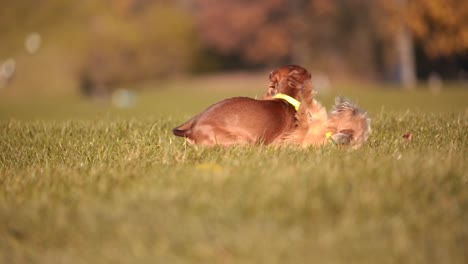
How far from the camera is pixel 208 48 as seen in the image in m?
54.6

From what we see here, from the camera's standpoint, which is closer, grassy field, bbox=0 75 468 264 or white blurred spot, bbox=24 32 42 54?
grassy field, bbox=0 75 468 264

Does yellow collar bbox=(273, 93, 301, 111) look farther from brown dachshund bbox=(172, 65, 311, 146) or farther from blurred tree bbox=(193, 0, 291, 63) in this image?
blurred tree bbox=(193, 0, 291, 63)

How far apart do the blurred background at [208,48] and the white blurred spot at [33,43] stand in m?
0.08

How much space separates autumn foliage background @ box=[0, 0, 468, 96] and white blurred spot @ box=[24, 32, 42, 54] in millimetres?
309

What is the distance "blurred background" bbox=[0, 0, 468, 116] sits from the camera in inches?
1935

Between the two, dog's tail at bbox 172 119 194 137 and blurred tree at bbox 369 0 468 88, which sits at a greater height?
blurred tree at bbox 369 0 468 88

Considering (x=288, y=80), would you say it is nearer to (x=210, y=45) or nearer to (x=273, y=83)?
(x=273, y=83)

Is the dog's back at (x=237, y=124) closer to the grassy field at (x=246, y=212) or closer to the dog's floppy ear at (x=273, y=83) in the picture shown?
the dog's floppy ear at (x=273, y=83)

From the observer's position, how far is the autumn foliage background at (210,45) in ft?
162

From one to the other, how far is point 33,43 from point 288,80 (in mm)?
47604

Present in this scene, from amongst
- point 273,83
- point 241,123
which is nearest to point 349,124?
point 273,83

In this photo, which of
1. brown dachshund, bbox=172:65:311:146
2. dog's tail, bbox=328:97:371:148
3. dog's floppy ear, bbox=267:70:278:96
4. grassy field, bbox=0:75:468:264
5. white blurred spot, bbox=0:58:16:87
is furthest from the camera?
white blurred spot, bbox=0:58:16:87

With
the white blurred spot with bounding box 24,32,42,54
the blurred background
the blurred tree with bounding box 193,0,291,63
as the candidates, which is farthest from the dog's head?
the white blurred spot with bounding box 24,32,42,54

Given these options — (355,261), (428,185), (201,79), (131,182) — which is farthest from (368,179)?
(201,79)
